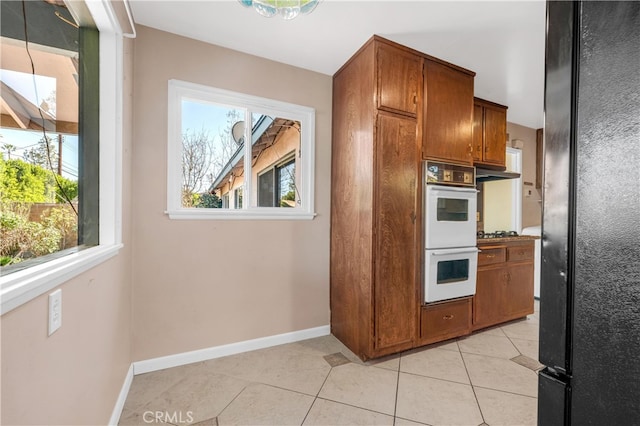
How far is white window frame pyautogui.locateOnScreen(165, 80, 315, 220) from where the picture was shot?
84.4 inches

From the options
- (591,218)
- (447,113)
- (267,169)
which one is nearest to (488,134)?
(447,113)

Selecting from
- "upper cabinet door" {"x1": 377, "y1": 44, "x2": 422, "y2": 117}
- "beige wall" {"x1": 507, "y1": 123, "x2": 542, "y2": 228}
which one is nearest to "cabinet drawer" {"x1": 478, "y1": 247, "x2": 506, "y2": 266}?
"upper cabinet door" {"x1": 377, "y1": 44, "x2": 422, "y2": 117}

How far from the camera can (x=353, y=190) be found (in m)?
2.39

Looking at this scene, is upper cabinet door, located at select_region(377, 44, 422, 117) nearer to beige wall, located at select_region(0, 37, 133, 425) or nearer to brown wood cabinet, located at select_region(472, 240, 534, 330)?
brown wood cabinet, located at select_region(472, 240, 534, 330)

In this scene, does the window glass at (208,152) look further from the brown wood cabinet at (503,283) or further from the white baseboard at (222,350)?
the brown wood cabinet at (503,283)

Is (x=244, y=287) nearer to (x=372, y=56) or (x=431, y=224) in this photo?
(x=431, y=224)

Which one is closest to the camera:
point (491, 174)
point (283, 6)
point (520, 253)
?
point (283, 6)

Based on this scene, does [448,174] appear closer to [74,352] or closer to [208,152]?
[208,152]

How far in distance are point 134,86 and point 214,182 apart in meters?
0.87

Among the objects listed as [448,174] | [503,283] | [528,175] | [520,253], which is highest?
[528,175]

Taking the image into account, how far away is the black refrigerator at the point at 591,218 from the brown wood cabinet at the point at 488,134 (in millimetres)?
3004

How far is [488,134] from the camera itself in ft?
10.5

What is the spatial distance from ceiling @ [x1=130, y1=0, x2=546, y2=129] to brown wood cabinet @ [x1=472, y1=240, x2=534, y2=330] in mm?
1772

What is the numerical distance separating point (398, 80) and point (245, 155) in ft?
4.69
